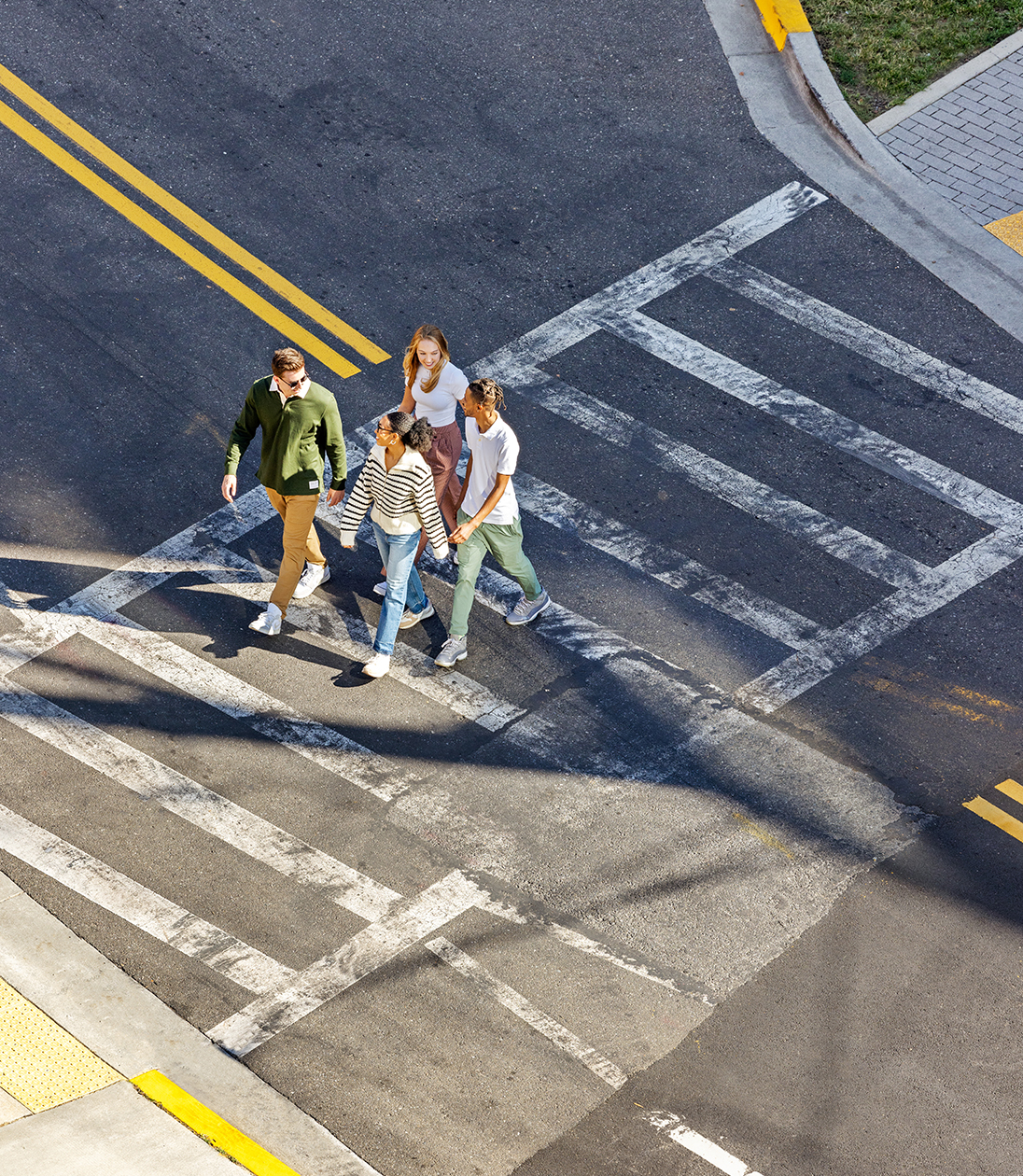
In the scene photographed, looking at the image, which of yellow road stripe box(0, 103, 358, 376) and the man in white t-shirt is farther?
yellow road stripe box(0, 103, 358, 376)

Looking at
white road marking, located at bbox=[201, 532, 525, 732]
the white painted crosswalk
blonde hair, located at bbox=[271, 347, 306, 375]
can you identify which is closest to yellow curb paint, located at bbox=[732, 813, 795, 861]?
the white painted crosswalk

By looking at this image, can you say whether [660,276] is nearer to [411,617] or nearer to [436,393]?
[436,393]

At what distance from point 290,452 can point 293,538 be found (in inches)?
23.8

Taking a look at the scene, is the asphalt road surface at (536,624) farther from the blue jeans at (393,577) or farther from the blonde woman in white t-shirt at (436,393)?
the blonde woman in white t-shirt at (436,393)

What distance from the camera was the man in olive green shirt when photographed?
27.3 ft

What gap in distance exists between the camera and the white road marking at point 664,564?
919 cm

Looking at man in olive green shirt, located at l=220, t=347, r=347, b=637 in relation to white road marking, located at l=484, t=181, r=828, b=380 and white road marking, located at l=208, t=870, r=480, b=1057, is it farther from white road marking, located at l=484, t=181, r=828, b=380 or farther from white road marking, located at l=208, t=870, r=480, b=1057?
white road marking, located at l=484, t=181, r=828, b=380

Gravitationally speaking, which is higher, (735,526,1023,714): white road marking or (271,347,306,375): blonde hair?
(271,347,306,375): blonde hair

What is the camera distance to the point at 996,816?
813 cm

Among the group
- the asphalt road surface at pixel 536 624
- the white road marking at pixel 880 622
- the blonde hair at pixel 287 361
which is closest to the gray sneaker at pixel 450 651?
the asphalt road surface at pixel 536 624

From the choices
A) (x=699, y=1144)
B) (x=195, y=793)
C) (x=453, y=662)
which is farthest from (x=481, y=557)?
(x=699, y=1144)

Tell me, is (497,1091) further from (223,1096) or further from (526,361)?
(526,361)

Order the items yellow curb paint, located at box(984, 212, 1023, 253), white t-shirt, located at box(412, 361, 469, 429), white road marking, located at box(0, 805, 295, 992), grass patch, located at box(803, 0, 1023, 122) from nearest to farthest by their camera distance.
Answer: white road marking, located at box(0, 805, 295, 992) < white t-shirt, located at box(412, 361, 469, 429) < yellow curb paint, located at box(984, 212, 1023, 253) < grass patch, located at box(803, 0, 1023, 122)

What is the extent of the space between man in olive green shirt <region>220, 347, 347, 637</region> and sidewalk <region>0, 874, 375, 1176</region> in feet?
8.57
